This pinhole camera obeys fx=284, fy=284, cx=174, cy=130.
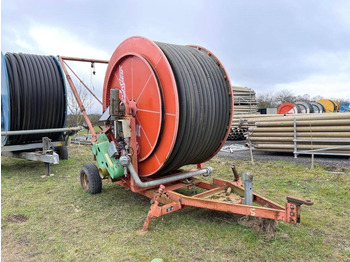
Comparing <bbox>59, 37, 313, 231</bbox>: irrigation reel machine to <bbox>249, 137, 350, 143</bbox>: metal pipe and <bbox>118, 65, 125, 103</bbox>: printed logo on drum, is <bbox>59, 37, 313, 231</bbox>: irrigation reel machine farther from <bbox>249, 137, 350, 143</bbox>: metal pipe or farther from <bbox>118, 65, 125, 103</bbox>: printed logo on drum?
<bbox>249, 137, 350, 143</bbox>: metal pipe

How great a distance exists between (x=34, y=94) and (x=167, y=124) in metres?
4.77

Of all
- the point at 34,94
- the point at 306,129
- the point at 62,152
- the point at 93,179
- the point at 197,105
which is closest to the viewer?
the point at 197,105

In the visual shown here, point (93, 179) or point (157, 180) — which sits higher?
point (157, 180)

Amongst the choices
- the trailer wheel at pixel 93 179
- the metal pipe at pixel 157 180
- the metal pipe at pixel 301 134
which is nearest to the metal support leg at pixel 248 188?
the metal pipe at pixel 157 180

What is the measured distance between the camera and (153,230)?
→ 391cm

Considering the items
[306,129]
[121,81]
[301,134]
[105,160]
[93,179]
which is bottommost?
[93,179]

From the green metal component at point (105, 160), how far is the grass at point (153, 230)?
60cm

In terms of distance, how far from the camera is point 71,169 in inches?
316

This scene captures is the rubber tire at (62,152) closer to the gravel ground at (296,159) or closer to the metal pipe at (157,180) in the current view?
the gravel ground at (296,159)

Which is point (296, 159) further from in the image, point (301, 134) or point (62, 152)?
point (62, 152)

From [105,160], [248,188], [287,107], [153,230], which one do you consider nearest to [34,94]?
[105,160]

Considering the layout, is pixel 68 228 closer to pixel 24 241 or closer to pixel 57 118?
pixel 24 241

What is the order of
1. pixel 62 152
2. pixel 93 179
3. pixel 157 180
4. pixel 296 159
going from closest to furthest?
pixel 157 180, pixel 93 179, pixel 296 159, pixel 62 152

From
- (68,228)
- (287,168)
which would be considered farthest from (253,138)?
(68,228)
